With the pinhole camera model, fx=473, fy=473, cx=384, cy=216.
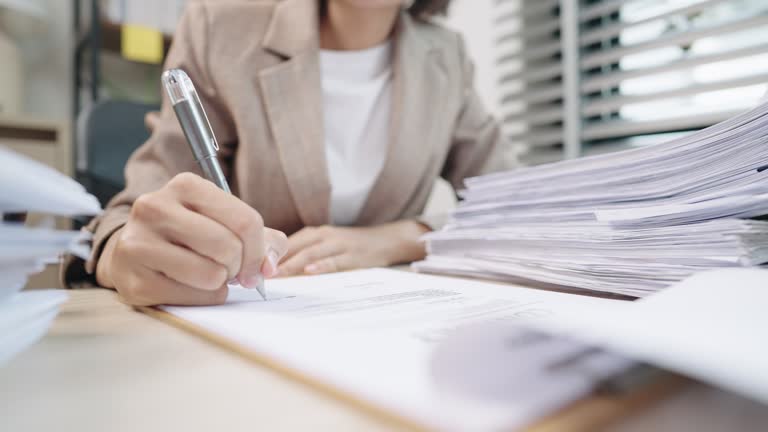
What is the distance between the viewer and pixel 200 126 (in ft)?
1.24

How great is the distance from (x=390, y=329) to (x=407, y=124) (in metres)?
0.64

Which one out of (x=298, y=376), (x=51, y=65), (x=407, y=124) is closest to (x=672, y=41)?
(x=407, y=124)

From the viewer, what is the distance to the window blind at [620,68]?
1.09m

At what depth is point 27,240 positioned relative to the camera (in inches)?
9.3

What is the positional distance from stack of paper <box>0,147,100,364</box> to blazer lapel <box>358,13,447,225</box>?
0.61 metres

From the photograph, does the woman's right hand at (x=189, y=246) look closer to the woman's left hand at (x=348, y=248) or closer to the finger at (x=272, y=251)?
the finger at (x=272, y=251)

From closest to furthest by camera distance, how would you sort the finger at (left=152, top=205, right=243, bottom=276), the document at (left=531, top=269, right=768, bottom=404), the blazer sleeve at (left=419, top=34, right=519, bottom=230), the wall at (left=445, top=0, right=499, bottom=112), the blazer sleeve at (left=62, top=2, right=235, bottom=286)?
1. the document at (left=531, top=269, right=768, bottom=404)
2. the finger at (left=152, top=205, right=243, bottom=276)
3. the blazer sleeve at (left=62, top=2, right=235, bottom=286)
4. the blazer sleeve at (left=419, top=34, right=519, bottom=230)
5. the wall at (left=445, top=0, right=499, bottom=112)

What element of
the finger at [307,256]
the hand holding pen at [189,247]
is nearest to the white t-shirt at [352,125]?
the finger at [307,256]

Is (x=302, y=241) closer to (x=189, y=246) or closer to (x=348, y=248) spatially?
(x=348, y=248)

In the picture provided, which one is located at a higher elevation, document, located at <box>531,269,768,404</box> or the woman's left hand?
document, located at <box>531,269,768,404</box>

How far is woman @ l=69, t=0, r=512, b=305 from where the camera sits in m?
0.32

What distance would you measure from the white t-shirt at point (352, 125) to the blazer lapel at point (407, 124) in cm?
3

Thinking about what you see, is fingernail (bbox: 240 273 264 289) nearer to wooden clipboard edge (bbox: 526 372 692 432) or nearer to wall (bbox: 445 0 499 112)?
wooden clipboard edge (bbox: 526 372 692 432)

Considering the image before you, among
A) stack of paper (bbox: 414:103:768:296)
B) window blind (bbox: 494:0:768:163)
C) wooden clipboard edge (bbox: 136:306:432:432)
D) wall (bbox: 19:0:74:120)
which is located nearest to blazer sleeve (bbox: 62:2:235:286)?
wooden clipboard edge (bbox: 136:306:432:432)
